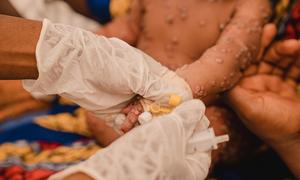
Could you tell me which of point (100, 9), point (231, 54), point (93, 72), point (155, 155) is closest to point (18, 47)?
point (93, 72)

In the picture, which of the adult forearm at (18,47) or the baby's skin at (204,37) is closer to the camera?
the adult forearm at (18,47)

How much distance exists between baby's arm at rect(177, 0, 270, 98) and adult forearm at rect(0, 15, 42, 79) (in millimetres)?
294

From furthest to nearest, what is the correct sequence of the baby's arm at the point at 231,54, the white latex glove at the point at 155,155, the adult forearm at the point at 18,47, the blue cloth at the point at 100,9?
the blue cloth at the point at 100,9 < the baby's arm at the point at 231,54 < the adult forearm at the point at 18,47 < the white latex glove at the point at 155,155

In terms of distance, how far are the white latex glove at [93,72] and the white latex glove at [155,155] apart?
73mm

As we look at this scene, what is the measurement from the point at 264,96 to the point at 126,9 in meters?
0.57

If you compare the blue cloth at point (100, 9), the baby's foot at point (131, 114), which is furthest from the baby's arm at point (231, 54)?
the blue cloth at point (100, 9)

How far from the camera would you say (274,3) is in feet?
4.00

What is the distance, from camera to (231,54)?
1026mm

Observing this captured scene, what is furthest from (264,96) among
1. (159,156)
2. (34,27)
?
(34,27)

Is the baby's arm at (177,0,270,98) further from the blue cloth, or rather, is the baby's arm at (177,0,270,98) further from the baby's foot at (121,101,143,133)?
the blue cloth

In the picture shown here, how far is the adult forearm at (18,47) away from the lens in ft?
2.62

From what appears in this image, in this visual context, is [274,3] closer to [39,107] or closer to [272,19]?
[272,19]

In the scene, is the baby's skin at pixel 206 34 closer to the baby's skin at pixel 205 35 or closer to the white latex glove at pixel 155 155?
the baby's skin at pixel 205 35

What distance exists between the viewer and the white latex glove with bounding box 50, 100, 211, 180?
0.67 metres
